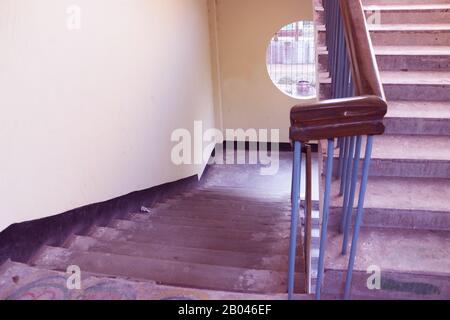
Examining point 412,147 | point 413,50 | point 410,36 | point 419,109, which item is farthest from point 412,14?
point 412,147

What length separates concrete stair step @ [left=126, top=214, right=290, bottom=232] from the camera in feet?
9.11

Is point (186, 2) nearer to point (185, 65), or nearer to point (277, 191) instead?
point (185, 65)

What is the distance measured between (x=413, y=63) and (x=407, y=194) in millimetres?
1078

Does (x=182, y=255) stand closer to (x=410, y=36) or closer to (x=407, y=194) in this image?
(x=407, y=194)

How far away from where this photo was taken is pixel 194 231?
2641mm

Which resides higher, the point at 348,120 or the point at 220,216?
the point at 348,120

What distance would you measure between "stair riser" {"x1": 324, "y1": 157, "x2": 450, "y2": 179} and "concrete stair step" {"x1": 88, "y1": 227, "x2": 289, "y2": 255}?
635 millimetres

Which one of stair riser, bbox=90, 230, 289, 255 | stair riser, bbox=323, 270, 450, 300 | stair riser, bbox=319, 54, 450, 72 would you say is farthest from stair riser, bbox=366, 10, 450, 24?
stair riser, bbox=323, 270, 450, 300

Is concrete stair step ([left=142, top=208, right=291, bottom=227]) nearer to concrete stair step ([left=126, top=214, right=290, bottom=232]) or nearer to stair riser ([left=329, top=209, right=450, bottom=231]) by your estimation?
concrete stair step ([left=126, top=214, right=290, bottom=232])

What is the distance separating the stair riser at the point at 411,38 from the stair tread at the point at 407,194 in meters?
1.17

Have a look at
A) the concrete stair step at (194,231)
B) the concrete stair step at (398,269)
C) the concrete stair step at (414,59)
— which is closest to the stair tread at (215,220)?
the concrete stair step at (194,231)

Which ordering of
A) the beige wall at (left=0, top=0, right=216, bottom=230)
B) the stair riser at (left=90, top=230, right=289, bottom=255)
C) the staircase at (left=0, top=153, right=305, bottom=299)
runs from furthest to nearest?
the stair riser at (left=90, top=230, right=289, bottom=255)
the beige wall at (left=0, top=0, right=216, bottom=230)
the staircase at (left=0, top=153, right=305, bottom=299)

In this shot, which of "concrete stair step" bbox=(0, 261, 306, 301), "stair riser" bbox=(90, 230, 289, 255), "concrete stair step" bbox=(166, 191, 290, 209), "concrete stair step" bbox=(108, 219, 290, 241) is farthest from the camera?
"concrete stair step" bbox=(166, 191, 290, 209)
